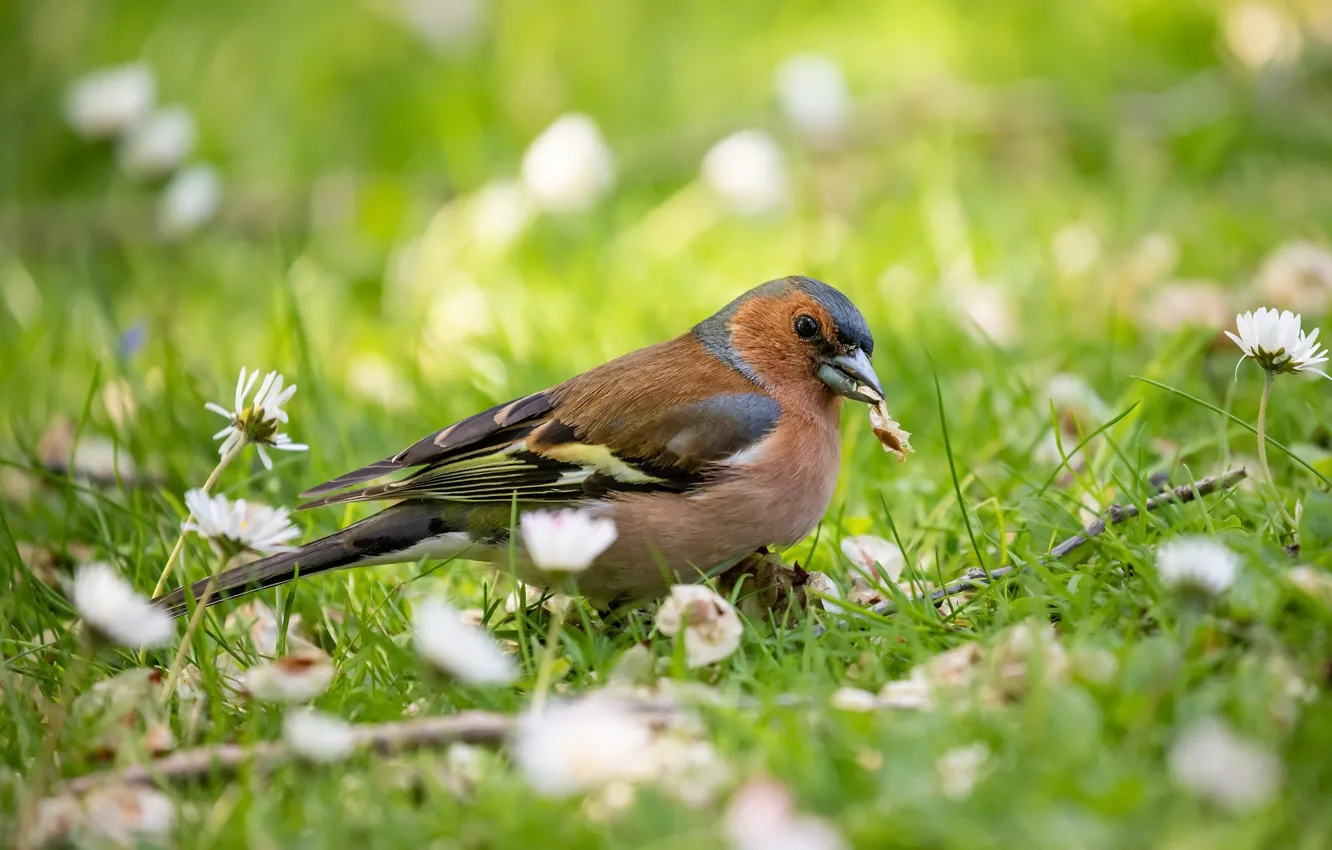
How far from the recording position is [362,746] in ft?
7.73

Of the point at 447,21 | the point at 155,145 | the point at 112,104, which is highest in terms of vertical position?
the point at 447,21

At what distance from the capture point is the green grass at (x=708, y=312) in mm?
2240

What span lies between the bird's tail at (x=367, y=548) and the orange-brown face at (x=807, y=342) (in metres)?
0.87

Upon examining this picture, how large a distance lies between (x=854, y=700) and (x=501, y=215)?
4.03 metres

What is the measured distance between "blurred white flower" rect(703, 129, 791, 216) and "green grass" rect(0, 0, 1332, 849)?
0.15 metres

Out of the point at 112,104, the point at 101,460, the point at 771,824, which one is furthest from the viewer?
the point at 112,104

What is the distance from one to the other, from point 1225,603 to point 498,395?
8.56 feet

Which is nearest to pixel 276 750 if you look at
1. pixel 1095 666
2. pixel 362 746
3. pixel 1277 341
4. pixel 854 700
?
pixel 362 746

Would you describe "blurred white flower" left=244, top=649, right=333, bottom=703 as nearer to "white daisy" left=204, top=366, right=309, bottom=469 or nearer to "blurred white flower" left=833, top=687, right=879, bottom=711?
"white daisy" left=204, top=366, right=309, bottom=469

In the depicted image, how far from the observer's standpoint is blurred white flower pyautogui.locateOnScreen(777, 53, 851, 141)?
6246 millimetres

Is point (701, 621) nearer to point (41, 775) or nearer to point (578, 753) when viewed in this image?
point (578, 753)

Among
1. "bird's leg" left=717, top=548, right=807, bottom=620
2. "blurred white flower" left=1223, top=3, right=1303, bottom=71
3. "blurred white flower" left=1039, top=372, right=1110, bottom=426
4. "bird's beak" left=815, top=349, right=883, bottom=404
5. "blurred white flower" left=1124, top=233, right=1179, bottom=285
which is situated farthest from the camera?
"blurred white flower" left=1223, top=3, right=1303, bottom=71

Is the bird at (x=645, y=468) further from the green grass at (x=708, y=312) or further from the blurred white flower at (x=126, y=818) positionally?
the blurred white flower at (x=126, y=818)


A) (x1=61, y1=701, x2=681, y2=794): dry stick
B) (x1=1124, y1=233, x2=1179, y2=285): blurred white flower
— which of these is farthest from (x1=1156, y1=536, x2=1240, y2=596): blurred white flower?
(x1=1124, y1=233, x2=1179, y2=285): blurred white flower
